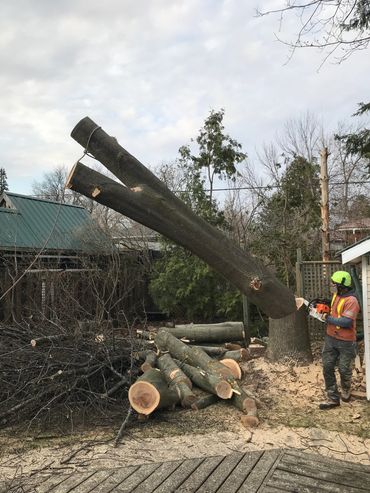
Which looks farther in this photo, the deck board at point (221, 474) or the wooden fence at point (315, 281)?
the wooden fence at point (315, 281)

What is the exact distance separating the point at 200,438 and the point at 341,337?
7.73ft

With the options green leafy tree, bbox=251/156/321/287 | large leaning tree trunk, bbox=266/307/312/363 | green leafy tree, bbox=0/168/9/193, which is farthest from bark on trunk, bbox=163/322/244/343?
green leafy tree, bbox=0/168/9/193

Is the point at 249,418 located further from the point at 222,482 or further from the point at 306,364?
the point at 306,364

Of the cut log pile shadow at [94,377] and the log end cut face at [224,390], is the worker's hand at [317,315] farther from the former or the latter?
the log end cut face at [224,390]

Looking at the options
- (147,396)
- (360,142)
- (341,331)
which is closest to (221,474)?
(147,396)

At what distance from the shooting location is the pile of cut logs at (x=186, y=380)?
5.74 meters

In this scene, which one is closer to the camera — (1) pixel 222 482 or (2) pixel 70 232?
(1) pixel 222 482

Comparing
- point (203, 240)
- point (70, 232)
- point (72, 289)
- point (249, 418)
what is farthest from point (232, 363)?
point (70, 232)

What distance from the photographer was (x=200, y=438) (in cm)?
523

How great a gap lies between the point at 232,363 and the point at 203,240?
5468mm

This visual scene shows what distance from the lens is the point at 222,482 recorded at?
4.06 meters

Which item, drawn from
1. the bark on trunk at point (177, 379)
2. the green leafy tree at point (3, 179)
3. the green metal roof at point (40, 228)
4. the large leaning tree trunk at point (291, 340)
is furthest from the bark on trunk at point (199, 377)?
the green leafy tree at point (3, 179)

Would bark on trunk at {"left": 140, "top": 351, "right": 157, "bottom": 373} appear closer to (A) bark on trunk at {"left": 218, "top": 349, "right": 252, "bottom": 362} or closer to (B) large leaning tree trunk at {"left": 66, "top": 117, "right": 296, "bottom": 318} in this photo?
(A) bark on trunk at {"left": 218, "top": 349, "right": 252, "bottom": 362}

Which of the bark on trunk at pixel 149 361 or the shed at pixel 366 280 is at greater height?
the shed at pixel 366 280
